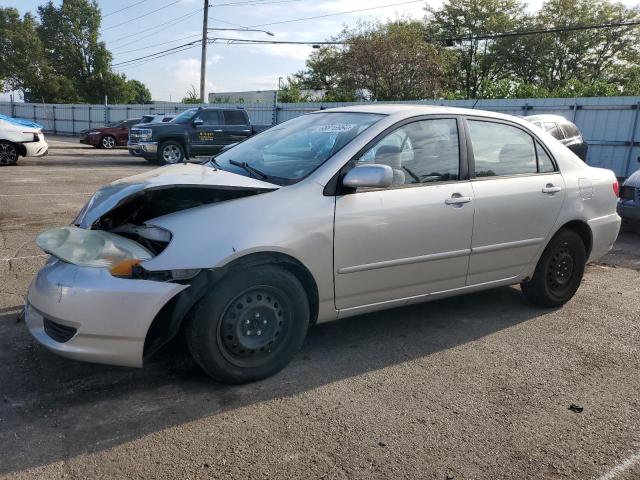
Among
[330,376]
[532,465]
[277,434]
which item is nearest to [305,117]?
[330,376]

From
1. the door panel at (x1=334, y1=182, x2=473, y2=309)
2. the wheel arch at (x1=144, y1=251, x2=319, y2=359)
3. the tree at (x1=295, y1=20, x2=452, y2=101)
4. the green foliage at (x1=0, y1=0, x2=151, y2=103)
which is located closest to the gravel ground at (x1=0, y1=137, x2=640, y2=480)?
the wheel arch at (x1=144, y1=251, x2=319, y2=359)

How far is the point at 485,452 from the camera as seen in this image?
2.79 metres

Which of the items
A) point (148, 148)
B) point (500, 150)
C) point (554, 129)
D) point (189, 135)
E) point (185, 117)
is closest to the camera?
point (500, 150)

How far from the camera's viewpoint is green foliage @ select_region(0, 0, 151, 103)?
57938 millimetres

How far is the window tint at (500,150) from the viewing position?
4.31 metres

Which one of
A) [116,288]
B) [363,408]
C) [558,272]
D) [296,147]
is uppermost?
[296,147]

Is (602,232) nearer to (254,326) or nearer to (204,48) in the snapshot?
(254,326)

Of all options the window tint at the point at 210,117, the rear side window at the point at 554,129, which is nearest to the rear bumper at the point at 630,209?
the rear side window at the point at 554,129

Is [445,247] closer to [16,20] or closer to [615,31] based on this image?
[615,31]

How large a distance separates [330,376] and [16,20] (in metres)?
67.2

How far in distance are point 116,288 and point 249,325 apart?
2.56 feet

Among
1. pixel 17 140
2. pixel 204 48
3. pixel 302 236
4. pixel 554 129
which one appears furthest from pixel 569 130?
pixel 204 48

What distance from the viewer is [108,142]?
26000 millimetres

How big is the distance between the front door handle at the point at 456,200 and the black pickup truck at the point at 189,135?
543 inches
